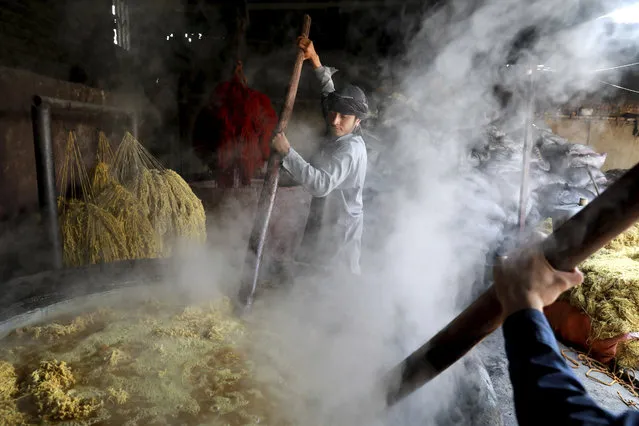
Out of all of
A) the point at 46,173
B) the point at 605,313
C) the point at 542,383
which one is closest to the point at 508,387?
the point at 605,313

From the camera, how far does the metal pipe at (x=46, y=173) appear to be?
3.48 metres

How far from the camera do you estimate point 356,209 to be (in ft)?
13.5

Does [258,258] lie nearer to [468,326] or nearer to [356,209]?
[356,209]

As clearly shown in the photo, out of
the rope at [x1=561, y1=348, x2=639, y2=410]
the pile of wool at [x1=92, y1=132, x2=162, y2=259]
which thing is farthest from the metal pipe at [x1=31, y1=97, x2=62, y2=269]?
the rope at [x1=561, y1=348, x2=639, y2=410]

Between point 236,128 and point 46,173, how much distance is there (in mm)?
3165

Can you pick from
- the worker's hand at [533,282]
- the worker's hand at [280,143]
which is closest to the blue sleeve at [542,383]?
the worker's hand at [533,282]

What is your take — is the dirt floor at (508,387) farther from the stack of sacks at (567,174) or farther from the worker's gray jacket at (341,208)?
the stack of sacks at (567,174)

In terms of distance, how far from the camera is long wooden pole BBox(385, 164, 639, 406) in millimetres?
957

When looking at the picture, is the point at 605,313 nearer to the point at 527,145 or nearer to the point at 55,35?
the point at 527,145

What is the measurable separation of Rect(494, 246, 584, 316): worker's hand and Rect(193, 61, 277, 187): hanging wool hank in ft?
17.4

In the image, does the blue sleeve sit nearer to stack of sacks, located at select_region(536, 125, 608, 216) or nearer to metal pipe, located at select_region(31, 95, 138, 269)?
metal pipe, located at select_region(31, 95, 138, 269)

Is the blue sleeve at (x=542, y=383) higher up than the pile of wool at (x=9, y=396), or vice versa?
the blue sleeve at (x=542, y=383)

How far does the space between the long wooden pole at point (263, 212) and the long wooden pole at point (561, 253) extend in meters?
1.49

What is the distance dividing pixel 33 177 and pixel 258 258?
3127 mm
